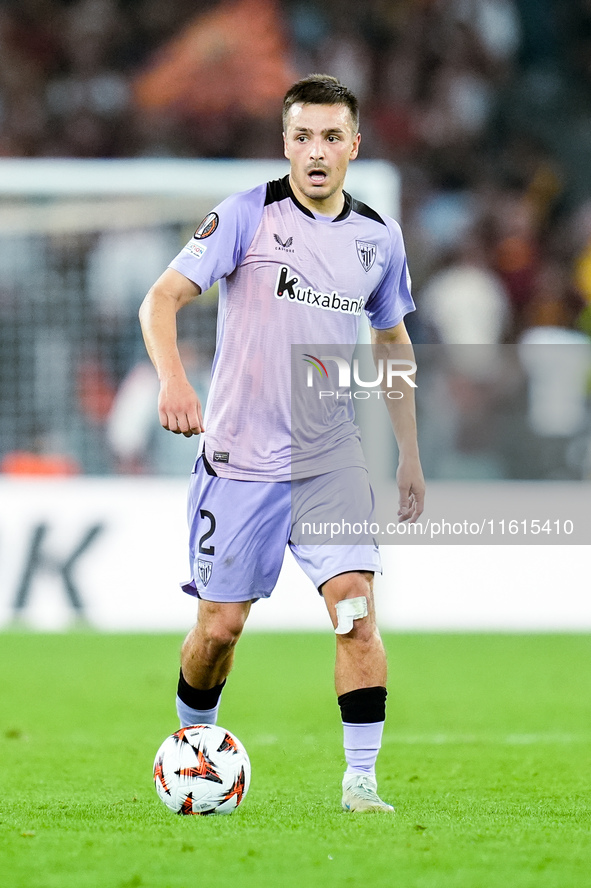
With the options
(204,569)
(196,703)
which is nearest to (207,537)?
(204,569)

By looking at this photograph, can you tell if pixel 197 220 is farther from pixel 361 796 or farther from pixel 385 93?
pixel 361 796

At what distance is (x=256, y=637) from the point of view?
1099 centimetres

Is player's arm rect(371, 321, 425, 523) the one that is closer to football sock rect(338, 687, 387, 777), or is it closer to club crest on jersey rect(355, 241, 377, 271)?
club crest on jersey rect(355, 241, 377, 271)

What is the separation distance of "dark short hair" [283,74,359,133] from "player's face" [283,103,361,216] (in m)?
0.02

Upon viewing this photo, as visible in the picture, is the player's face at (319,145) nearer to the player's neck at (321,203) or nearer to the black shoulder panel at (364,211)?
the player's neck at (321,203)

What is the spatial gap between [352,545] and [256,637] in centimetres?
634

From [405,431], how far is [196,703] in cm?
124

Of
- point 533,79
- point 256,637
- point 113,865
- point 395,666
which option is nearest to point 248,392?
point 113,865

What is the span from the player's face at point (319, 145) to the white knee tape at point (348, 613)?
1.37m

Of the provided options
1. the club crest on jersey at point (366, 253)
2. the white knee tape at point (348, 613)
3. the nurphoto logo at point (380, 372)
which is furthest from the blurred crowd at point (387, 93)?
the white knee tape at point (348, 613)

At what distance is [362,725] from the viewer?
15.3ft

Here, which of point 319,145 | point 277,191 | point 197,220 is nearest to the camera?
point 319,145

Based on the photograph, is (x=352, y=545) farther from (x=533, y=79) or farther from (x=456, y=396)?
(x=533, y=79)

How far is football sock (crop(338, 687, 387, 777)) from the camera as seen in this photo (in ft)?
15.3
